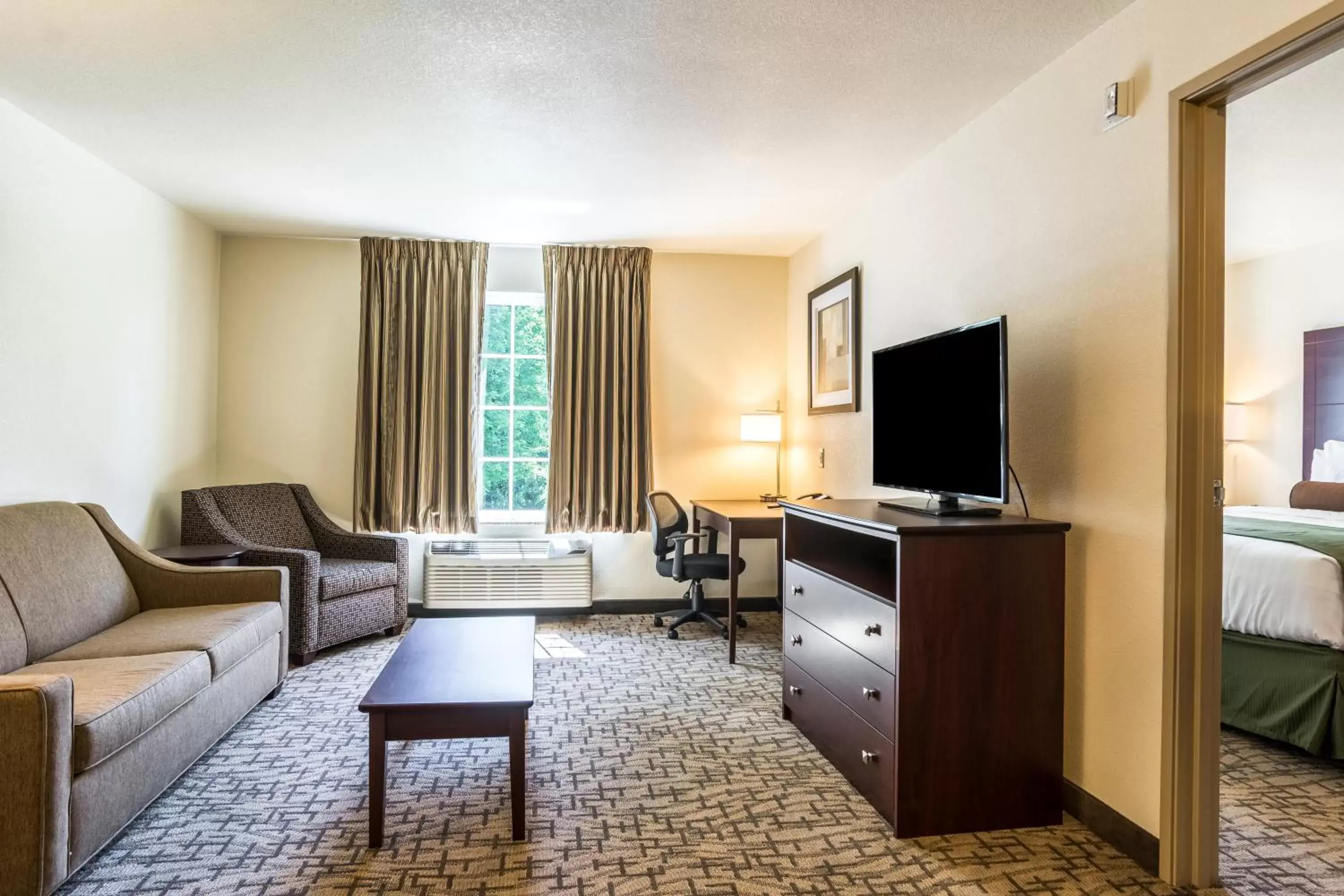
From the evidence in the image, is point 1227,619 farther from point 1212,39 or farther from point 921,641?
point 1212,39

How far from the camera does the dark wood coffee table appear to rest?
220 centimetres

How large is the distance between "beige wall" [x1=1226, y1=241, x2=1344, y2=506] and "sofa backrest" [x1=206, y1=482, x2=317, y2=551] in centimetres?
626

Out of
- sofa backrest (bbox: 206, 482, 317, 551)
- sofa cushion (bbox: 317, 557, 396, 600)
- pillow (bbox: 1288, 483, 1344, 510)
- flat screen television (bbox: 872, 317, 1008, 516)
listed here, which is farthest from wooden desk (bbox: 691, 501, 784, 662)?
pillow (bbox: 1288, 483, 1344, 510)

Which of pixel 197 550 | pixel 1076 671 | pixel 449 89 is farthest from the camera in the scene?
pixel 197 550

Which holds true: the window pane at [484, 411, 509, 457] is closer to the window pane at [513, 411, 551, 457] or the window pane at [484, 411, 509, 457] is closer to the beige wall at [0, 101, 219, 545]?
the window pane at [513, 411, 551, 457]

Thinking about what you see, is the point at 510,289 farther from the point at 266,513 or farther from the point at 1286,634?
the point at 1286,634

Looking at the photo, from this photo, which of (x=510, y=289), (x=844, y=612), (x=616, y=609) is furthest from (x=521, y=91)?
(x=616, y=609)

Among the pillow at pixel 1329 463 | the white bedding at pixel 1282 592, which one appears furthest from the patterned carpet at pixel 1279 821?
the pillow at pixel 1329 463

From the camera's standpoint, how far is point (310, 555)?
3994 millimetres

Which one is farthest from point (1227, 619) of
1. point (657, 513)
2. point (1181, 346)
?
point (657, 513)

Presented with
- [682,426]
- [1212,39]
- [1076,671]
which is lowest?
[1076,671]

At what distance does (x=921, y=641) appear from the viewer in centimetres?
227

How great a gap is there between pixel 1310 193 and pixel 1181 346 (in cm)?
299

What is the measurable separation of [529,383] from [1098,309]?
3769 mm
